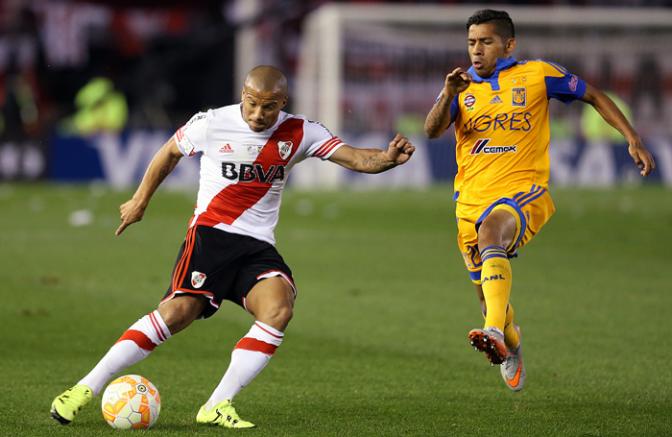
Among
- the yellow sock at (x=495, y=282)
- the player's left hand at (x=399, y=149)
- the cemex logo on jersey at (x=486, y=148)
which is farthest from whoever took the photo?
the cemex logo on jersey at (x=486, y=148)

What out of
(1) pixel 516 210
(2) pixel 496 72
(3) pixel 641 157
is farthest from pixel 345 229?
(3) pixel 641 157

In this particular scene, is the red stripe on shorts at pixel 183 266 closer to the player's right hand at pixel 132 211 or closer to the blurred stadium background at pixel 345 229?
the player's right hand at pixel 132 211

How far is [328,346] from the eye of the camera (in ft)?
31.1

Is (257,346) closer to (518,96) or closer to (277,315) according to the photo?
(277,315)

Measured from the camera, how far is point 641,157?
24.1 ft

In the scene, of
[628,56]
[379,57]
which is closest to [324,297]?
[379,57]

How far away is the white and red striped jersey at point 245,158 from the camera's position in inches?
271

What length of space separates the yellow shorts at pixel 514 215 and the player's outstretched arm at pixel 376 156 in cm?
112

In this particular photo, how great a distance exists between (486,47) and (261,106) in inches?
67.7

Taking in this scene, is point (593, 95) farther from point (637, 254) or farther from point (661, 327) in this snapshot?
point (637, 254)

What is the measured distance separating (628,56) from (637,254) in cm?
1840

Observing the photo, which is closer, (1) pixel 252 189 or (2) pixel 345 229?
(1) pixel 252 189

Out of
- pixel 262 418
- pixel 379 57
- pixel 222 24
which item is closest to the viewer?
pixel 262 418

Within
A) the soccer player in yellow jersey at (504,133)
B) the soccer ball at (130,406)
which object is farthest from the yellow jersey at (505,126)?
the soccer ball at (130,406)
